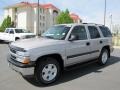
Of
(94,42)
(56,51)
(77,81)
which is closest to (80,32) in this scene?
(94,42)

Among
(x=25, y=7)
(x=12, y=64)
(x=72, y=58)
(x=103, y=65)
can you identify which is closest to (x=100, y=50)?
(x=103, y=65)

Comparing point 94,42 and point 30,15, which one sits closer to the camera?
point 94,42

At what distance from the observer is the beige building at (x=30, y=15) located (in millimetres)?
69062

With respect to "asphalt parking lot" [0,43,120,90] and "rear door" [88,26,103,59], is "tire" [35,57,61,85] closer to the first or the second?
"asphalt parking lot" [0,43,120,90]

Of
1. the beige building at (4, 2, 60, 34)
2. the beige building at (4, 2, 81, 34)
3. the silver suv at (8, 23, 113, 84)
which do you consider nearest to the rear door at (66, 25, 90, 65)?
the silver suv at (8, 23, 113, 84)

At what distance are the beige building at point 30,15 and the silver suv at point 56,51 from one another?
201 feet

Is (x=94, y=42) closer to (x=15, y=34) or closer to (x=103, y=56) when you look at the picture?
(x=103, y=56)

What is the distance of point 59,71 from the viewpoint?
21.7ft

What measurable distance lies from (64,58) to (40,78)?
1.05 metres

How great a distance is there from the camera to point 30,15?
70312 mm

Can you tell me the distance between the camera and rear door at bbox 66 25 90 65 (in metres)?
6.79

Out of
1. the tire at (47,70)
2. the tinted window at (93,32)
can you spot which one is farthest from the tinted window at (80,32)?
the tire at (47,70)

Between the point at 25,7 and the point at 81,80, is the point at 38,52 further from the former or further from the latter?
the point at 25,7

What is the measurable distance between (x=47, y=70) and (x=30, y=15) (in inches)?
2584
